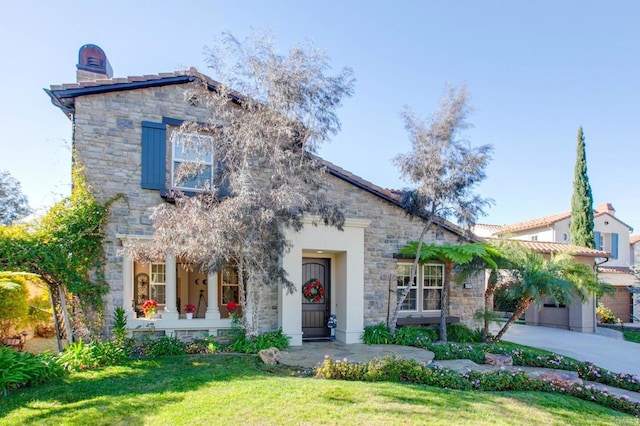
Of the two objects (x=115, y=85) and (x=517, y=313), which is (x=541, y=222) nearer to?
(x=517, y=313)

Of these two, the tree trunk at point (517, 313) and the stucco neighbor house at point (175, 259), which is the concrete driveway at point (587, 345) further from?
the stucco neighbor house at point (175, 259)

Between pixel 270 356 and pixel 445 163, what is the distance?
272 inches

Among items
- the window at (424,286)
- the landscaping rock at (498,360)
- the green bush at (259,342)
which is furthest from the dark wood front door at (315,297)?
the landscaping rock at (498,360)

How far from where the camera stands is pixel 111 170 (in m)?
9.48

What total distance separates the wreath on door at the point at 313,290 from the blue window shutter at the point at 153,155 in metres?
4.92

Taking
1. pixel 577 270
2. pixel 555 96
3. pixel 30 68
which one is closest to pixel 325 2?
pixel 30 68

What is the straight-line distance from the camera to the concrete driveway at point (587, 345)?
36.7ft

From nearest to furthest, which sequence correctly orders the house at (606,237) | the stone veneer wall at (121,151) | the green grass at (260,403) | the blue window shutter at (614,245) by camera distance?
1. the green grass at (260,403)
2. the stone veneer wall at (121,151)
3. the house at (606,237)
4. the blue window shutter at (614,245)

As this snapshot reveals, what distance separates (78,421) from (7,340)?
783 cm

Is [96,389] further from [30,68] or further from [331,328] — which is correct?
[30,68]

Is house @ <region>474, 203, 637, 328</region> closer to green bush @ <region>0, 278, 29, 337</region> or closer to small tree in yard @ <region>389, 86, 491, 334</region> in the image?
small tree in yard @ <region>389, 86, 491, 334</region>

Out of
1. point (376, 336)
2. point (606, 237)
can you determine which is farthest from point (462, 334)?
point (606, 237)

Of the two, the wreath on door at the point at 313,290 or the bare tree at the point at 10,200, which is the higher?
the bare tree at the point at 10,200

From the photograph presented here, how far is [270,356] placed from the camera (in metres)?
8.51
